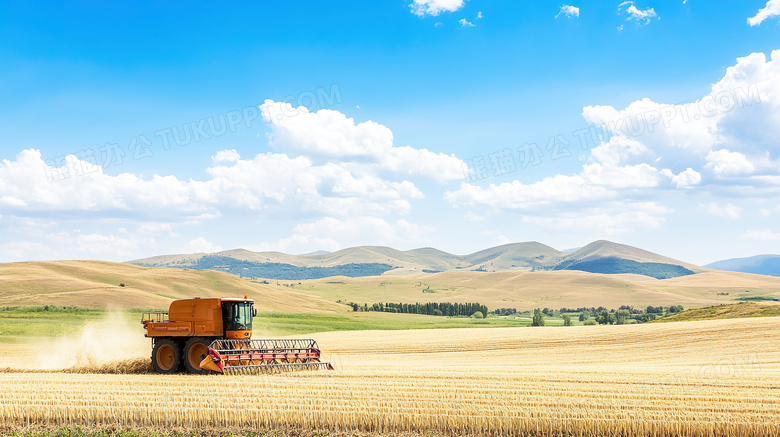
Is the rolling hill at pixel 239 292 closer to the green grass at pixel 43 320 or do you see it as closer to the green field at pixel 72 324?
the green grass at pixel 43 320

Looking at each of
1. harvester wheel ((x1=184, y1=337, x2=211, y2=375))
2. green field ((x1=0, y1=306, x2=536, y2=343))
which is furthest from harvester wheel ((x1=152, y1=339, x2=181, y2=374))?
green field ((x1=0, y1=306, x2=536, y2=343))

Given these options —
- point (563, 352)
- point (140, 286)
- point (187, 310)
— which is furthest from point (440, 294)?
point (187, 310)

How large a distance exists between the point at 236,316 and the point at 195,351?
1.90 m

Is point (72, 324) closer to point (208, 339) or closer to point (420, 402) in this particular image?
point (208, 339)

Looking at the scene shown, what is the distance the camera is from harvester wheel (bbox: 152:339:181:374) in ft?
71.5

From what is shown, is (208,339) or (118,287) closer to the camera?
(208,339)

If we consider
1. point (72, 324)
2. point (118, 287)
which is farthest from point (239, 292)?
point (72, 324)

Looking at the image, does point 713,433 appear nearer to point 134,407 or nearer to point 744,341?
point 134,407

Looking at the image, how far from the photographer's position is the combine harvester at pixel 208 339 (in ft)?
69.3

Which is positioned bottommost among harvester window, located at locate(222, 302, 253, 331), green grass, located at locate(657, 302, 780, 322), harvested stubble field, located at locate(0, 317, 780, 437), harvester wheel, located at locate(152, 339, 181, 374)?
green grass, located at locate(657, 302, 780, 322)

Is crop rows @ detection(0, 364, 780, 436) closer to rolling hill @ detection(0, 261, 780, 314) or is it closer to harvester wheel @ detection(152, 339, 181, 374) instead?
harvester wheel @ detection(152, 339, 181, 374)

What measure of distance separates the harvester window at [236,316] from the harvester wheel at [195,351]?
3.25 feet

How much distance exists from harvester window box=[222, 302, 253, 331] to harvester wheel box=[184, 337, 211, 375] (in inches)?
39.1

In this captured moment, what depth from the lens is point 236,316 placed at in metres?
22.3
